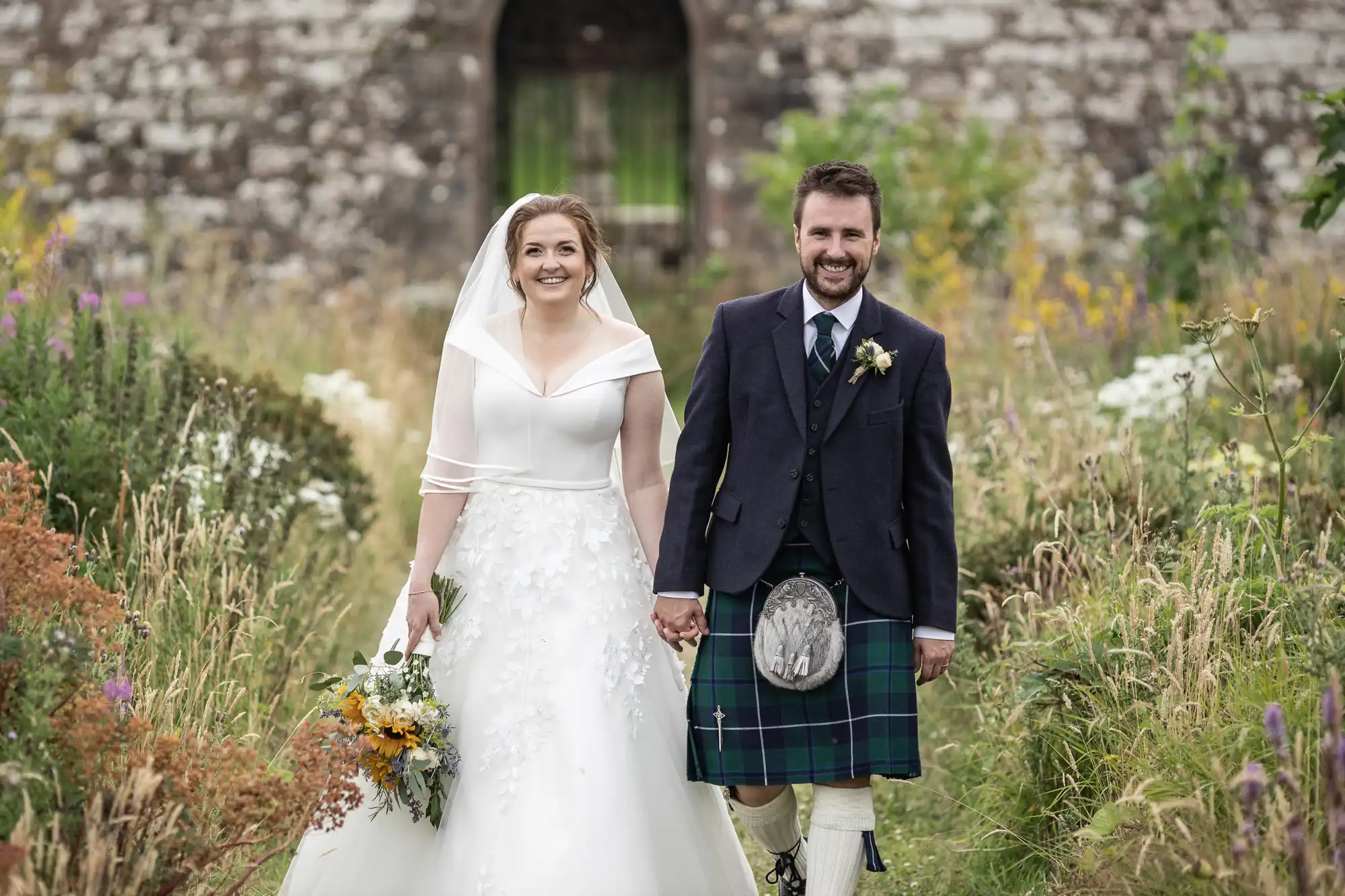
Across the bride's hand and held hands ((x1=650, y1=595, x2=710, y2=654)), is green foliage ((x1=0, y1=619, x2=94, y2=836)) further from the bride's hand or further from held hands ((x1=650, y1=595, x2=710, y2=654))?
held hands ((x1=650, y1=595, x2=710, y2=654))

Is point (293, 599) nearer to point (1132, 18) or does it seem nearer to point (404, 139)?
point (404, 139)

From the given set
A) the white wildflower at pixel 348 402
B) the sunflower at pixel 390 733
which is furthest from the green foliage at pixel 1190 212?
the sunflower at pixel 390 733

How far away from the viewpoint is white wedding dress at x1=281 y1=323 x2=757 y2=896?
345 centimetres

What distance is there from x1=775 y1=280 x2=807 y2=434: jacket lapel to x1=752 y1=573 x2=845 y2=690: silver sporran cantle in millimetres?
369

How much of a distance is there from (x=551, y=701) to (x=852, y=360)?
109 centimetres

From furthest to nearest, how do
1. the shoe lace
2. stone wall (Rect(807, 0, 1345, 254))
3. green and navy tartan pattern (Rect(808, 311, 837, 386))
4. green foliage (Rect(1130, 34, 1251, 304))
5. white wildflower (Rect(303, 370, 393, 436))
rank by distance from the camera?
1. stone wall (Rect(807, 0, 1345, 254))
2. green foliage (Rect(1130, 34, 1251, 304))
3. white wildflower (Rect(303, 370, 393, 436))
4. the shoe lace
5. green and navy tartan pattern (Rect(808, 311, 837, 386))

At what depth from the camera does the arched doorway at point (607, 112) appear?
1194cm

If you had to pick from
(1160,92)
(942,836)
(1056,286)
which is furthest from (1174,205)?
(942,836)

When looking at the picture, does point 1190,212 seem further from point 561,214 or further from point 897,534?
point 897,534

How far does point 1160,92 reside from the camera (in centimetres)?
1100

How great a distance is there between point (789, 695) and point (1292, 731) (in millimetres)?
1069

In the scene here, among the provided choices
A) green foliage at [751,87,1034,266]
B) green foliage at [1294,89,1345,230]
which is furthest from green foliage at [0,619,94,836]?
green foliage at [751,87,1034,266]

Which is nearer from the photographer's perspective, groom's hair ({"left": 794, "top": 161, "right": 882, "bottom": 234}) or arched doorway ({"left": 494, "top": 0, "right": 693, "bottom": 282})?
groom's hair ({"left": 794, "top": 161, "right": 882, "bottom": 234})

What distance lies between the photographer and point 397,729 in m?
3.46
